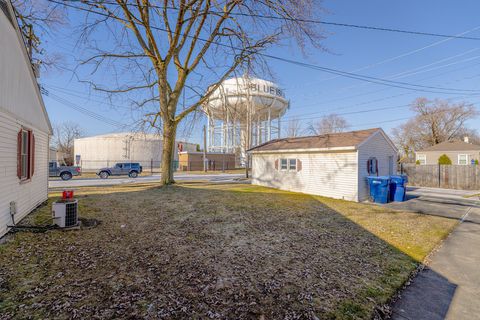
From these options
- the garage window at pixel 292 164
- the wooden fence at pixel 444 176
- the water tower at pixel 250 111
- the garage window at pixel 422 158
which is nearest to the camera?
the garage window at pixel 292 164

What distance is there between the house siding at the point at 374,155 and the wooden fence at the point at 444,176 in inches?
230

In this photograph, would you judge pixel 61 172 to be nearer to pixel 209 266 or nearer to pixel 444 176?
pixel 209 266

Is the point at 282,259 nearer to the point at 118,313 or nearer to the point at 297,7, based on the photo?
the point at 118,313

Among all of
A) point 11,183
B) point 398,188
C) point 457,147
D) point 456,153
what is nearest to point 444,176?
point 398,188

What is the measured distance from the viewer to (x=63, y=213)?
495cm

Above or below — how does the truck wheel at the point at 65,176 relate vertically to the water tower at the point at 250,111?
below

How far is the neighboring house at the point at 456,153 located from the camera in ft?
77.9

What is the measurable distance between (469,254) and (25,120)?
10336 mm

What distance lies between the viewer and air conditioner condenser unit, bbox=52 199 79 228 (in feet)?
16.2

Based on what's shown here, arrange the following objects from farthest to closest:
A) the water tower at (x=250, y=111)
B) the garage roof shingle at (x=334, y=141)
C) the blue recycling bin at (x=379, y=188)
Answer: the water tower at (x=250, y=111) < the garage roof shingle at (x=334, y=141) < the blue recycling bin at (x=379, y=188)

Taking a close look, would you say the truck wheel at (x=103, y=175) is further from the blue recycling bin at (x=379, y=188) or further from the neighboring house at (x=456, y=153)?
the neighboring house at (x=456, y=153)

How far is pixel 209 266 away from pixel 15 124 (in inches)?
212

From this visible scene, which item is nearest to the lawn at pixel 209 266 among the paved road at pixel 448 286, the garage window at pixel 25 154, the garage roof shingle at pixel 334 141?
the paved road at pixel 448 286

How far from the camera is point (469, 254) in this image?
4.62 meters
